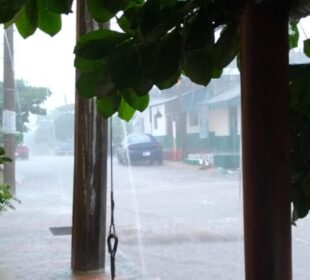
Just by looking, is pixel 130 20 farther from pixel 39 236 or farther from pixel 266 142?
pixel 39 236

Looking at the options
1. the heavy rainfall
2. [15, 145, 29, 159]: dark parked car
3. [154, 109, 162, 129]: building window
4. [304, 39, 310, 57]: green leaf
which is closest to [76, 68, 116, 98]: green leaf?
[304, 39, 310, 57]: green leaf

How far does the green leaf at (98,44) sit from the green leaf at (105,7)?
0.05 ft

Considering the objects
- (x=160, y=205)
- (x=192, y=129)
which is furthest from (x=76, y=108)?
(x=160, y=205)

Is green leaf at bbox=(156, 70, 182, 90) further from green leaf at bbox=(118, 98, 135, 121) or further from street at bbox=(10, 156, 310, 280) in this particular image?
street at bbox=(10, 156, 310, 280)

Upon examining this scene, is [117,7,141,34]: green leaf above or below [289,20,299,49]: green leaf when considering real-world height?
below

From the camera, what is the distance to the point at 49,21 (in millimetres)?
563

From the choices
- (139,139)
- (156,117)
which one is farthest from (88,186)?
(139,139)

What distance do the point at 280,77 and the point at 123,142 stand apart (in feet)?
17.7

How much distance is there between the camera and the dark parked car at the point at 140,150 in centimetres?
590

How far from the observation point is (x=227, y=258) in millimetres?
4645

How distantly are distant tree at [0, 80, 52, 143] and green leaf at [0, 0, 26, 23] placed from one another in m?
6.23

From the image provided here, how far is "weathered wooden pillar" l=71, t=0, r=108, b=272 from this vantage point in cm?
389

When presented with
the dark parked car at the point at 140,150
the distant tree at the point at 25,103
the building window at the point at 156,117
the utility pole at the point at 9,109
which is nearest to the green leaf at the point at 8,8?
the building window at the point at 156,117

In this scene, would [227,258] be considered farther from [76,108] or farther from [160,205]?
[160,205]
